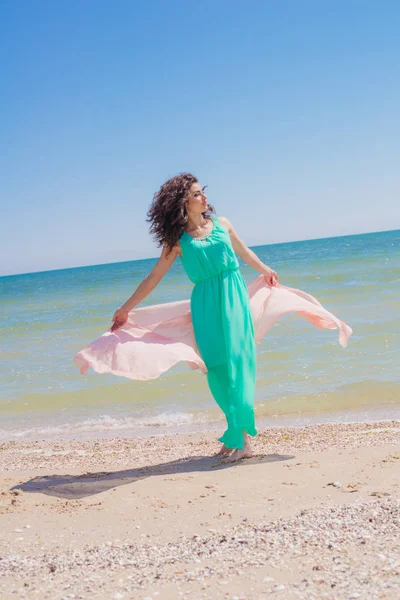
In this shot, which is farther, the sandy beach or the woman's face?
the woman's face

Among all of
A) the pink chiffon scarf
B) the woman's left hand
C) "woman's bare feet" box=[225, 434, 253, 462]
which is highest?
the woman's left hand

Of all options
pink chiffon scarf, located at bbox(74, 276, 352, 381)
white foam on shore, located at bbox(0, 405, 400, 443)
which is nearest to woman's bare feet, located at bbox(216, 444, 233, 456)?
pink chiffon scarf, located at bbox(74, 276, 352, 381)

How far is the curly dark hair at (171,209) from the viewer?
5.02 m

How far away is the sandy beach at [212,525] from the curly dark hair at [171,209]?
1805 mm

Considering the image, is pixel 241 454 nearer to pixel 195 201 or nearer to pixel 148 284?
pixel 148 284

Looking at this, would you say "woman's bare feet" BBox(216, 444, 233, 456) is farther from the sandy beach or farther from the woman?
the woman

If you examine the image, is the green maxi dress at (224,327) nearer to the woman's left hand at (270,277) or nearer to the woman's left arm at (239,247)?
the woman's left arm at (239,247)

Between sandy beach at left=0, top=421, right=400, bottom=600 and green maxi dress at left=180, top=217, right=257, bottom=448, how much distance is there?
425 millimetres

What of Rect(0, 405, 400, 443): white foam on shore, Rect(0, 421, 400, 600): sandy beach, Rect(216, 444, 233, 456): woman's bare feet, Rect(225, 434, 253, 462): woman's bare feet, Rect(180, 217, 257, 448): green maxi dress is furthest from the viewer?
Rect(0, 405, 400, 443): white foam on shore

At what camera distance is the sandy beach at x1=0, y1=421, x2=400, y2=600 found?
2895 mm

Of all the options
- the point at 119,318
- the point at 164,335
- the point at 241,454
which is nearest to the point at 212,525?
the point at 241,454

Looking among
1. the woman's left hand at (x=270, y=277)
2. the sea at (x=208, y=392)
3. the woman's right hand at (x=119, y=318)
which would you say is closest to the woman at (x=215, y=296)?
the woman's right hand at (x=119, y=318)

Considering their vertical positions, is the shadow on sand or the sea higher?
the shadow on sand

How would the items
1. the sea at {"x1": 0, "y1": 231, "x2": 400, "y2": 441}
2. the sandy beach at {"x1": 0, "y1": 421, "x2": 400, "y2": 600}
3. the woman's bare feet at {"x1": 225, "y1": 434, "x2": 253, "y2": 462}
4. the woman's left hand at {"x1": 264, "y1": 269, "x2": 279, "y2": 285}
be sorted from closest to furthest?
the sandy beach at {"x1": 0, "y1": 421, "x2": 400, "y2": 600}, the woman's bare feet at {"x1": 225, "y1": 434, "x2": 253, "y2": 462}, the woman's left hand at {"x1": 264, "y1": 269, "x2": 279, "y2": 285}, the sea at {"x1": 0, "y1": 231, "x2": 400, "y2": 441}
